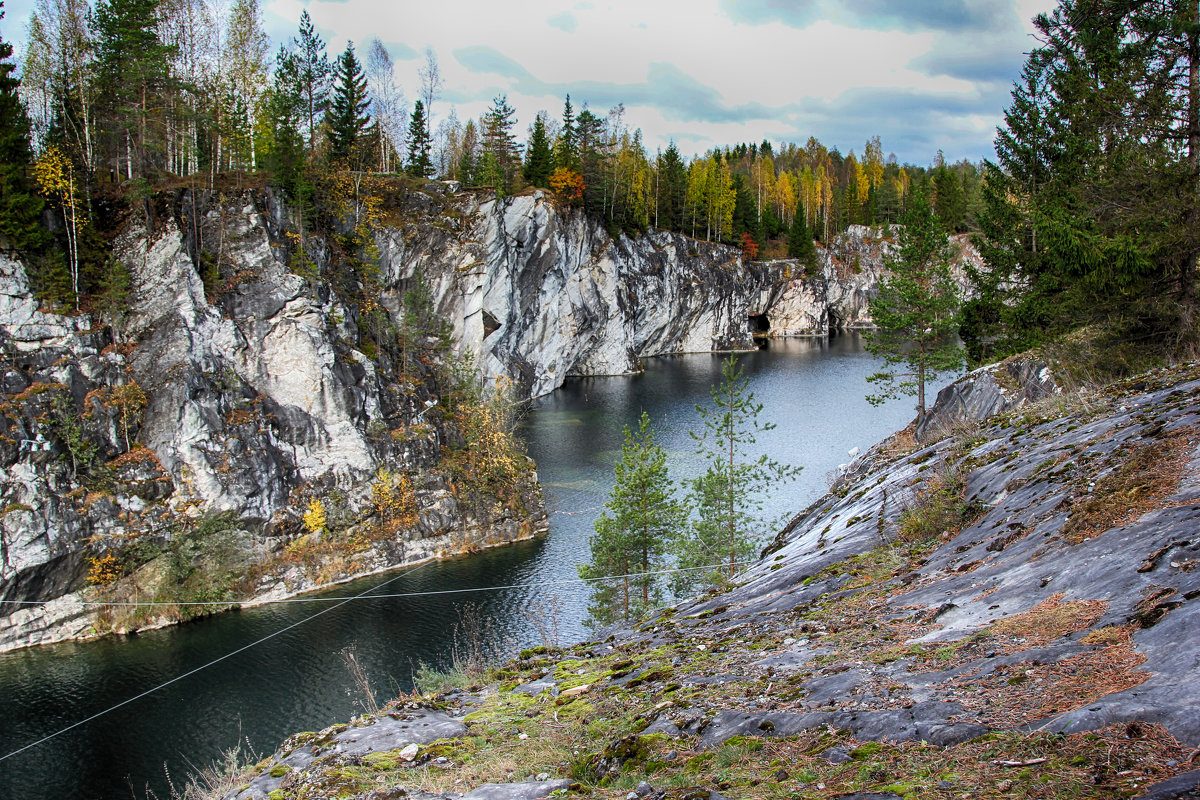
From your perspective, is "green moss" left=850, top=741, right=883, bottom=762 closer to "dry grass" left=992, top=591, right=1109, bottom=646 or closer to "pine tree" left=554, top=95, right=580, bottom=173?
"dry grass" left=992, top=591, right=1109, bottom=646

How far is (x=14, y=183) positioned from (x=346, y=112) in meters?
24.1

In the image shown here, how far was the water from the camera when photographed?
63.9 ft

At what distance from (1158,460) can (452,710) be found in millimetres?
6502

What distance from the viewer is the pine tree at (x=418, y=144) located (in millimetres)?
60094

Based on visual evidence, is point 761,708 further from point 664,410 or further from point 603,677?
point 664,410

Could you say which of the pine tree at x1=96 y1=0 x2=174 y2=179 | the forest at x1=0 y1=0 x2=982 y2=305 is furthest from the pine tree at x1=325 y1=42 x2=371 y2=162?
the pine tree at x1=96 y1=0 x2=174 y2=179

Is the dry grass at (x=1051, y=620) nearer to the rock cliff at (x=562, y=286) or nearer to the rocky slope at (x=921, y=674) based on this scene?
the rocky slope at (x=921, y=674)

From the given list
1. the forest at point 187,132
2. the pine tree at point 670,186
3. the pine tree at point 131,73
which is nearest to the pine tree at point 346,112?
the forest at point 187,132

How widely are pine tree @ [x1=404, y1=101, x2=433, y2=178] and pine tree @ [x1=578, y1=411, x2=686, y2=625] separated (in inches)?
1793

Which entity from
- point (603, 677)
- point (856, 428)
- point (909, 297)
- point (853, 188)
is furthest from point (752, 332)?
point (603, 677)

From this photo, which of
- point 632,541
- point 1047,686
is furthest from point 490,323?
point 1047,686

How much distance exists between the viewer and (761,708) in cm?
466

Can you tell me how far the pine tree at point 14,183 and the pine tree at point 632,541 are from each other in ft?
92.1

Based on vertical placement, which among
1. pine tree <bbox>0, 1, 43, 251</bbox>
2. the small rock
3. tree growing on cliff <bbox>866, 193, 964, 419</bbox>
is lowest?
the small rock
